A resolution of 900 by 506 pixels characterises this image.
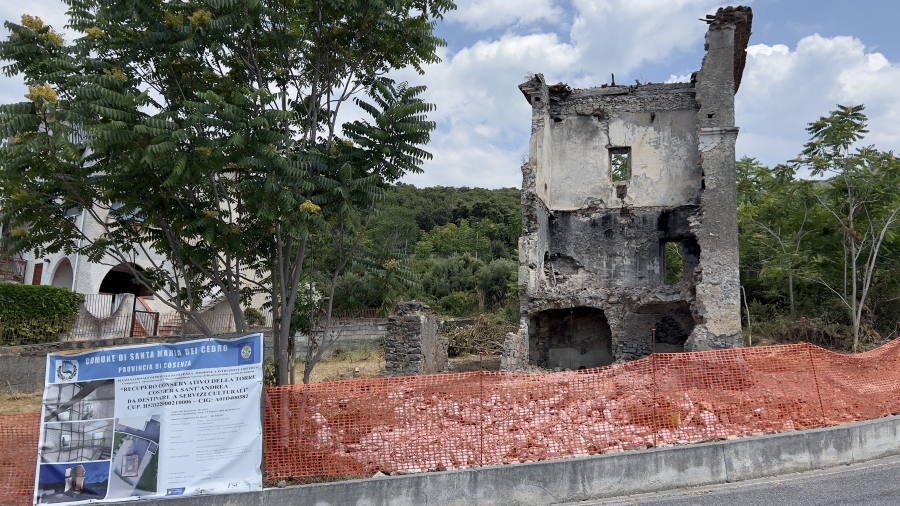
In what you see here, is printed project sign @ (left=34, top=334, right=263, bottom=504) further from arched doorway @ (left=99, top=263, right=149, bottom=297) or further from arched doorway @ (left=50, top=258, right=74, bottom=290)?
arched doorway @ (left=50, top=258, right=74, bottom=290)

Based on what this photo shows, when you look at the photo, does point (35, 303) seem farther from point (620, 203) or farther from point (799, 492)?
point (799, 492)

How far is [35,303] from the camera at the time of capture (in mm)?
16344

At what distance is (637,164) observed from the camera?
1898cm

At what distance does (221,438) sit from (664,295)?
45.4 feet

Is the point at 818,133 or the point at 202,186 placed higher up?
the point at 818,133

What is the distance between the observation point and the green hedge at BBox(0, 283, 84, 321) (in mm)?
15892

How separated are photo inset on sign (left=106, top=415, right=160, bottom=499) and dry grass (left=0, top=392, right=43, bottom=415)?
8346mm

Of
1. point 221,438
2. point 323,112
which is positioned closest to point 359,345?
point 323,112

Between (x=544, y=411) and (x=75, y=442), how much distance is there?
17.3 ft

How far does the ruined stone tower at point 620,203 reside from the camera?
16.9 m

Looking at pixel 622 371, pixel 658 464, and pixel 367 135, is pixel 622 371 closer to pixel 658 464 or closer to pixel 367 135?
pixel 658 464

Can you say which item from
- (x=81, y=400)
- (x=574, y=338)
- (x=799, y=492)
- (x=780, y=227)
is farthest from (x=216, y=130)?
(x=780, y=227)

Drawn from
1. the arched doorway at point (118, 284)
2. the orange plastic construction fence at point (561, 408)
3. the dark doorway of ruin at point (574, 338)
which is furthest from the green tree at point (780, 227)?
the arched doorway at point (118, 284)

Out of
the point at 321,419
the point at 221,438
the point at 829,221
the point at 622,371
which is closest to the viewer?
the point at 221,438
